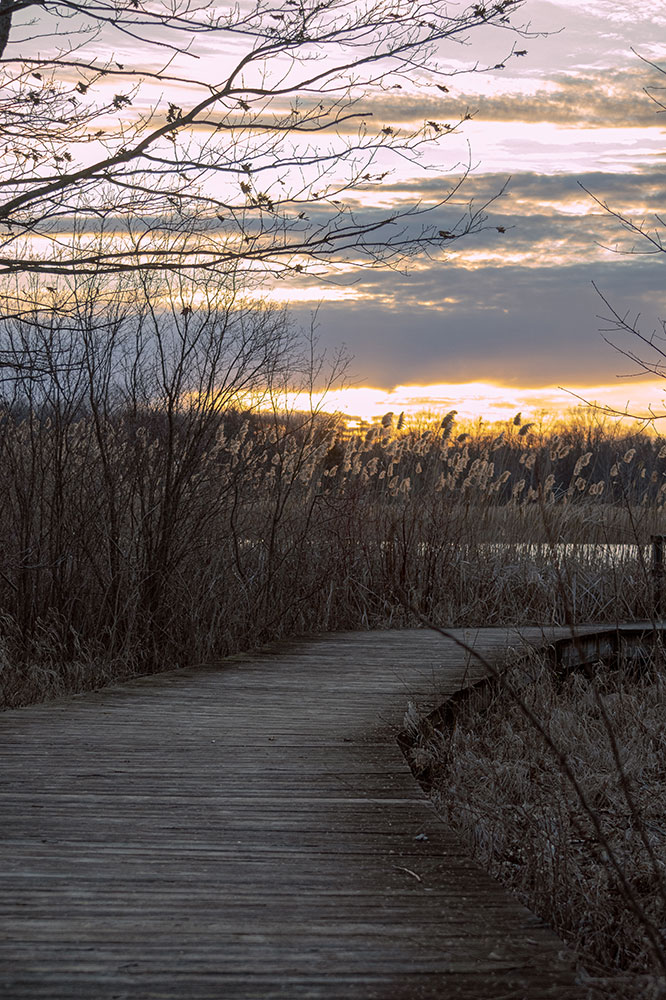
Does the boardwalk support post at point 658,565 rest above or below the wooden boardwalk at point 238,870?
above

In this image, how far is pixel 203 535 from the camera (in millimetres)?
7070

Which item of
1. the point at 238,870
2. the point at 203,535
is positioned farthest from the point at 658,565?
the point at 238,870

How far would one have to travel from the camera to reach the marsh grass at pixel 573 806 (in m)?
3.17

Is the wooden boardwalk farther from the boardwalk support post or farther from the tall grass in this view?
the boardwalk support post

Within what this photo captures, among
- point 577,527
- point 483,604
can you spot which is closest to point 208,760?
point 483,604

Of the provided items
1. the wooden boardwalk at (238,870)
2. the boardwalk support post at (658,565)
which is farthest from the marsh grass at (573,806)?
the boardwalk support post at (658,565)

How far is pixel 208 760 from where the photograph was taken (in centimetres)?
393

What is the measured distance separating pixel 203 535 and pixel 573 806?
3.43m

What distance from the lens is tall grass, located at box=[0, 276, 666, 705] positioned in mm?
6555

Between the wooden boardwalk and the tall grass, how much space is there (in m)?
1.82

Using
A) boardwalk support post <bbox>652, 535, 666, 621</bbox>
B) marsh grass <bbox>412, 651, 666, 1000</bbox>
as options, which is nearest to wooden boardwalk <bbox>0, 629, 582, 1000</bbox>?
marsh grass <bbox>412, 651, 666, 1000</bbox>

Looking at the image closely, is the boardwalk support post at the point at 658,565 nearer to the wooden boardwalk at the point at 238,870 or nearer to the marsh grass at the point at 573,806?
the marsh grass at the point at 573,806

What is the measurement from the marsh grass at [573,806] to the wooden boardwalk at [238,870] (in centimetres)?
34

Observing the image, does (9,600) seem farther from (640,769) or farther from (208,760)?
(640,769)
